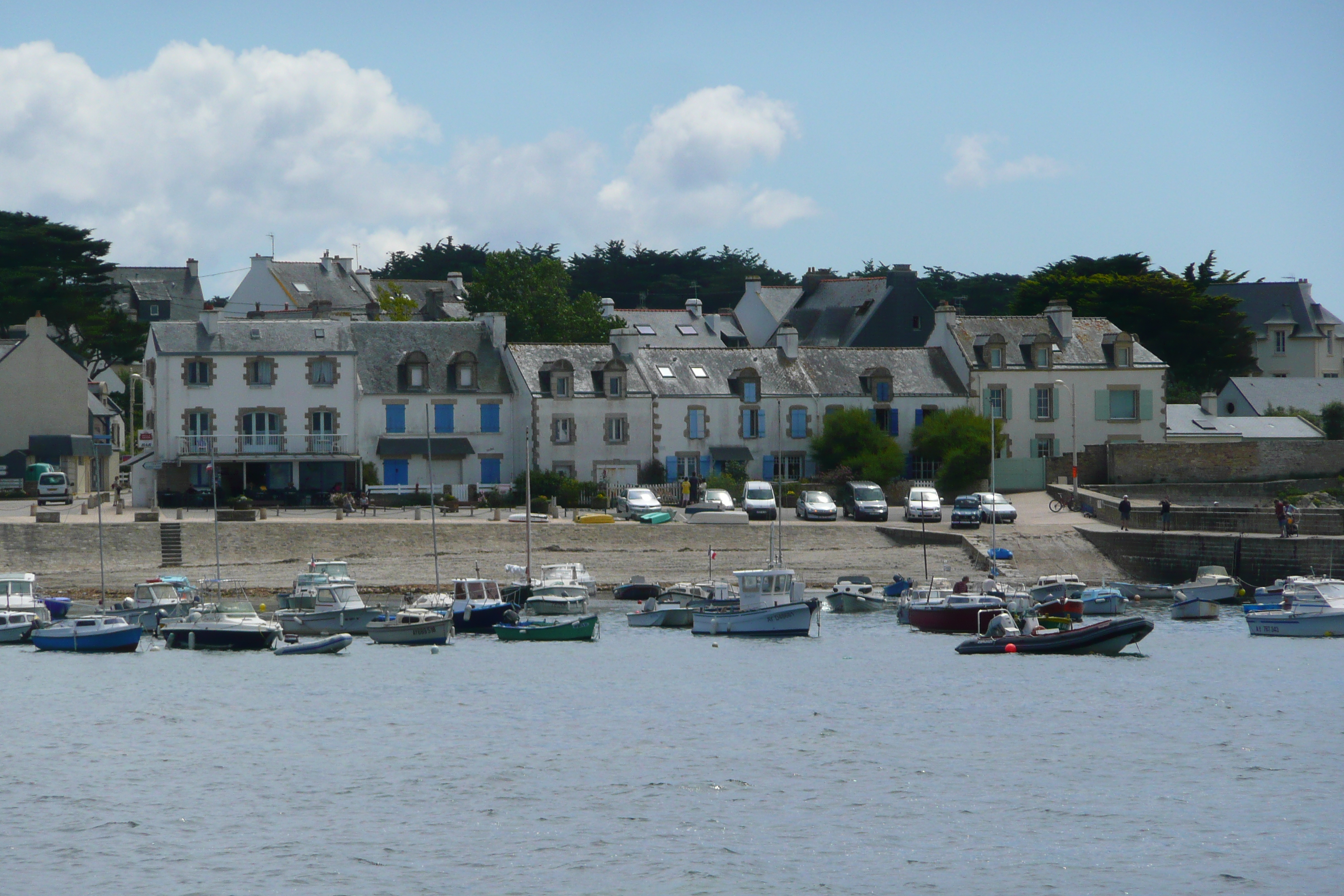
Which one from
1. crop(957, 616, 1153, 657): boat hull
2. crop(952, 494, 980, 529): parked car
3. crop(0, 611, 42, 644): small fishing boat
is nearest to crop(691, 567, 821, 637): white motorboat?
crop(957, 616, 1153, 657): boat hull

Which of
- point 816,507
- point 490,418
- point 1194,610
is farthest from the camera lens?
point 490,418

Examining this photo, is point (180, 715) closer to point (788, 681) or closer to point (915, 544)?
point (788, 681)

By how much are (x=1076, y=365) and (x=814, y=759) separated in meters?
49.8

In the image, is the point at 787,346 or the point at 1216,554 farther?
the point at 787,346

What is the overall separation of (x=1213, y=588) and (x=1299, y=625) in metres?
6.78

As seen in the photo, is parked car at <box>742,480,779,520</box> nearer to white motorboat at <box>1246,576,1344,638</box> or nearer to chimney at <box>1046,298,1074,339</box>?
chimney at <box>1046,298,1074,339</box>

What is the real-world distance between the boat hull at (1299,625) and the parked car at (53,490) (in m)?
46.8

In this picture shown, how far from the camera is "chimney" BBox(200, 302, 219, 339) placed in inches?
2894

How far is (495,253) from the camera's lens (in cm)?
9719

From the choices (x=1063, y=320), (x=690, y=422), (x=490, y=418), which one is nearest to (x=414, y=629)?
(x=490, y=418)

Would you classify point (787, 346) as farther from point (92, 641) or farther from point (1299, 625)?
point (92, 641)

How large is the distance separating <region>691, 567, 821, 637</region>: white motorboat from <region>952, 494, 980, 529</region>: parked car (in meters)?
14.9

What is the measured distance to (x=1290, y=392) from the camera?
94.8 m

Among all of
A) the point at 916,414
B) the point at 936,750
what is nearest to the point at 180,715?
the point at 936,750
